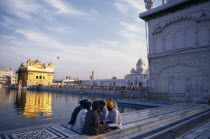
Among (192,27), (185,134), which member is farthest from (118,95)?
(185,134)

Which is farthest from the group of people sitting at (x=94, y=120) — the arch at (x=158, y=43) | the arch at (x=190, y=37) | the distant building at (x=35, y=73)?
the distant building at (x=35, y=73)

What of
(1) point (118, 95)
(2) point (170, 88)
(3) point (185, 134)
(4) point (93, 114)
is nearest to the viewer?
(4) point (93, 114)

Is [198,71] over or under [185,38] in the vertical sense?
under

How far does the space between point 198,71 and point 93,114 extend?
1398 cm

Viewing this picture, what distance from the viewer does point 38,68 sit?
60000mm

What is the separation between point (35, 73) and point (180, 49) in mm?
54269

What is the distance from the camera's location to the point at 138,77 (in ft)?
217

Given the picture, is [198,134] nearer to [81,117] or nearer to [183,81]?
[81,117]

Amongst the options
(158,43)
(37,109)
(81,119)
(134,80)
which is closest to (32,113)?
(37,109)

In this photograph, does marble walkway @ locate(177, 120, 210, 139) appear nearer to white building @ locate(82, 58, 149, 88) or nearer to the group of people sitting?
the group of people sitting

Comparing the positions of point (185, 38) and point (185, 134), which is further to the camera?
point (185, 38)

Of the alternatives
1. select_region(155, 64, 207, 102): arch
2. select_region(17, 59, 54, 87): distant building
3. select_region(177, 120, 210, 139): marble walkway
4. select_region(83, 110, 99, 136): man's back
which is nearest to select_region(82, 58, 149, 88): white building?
select_region(17, 59, 54, 87): distant building

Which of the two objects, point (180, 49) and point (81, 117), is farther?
point (180, 49)

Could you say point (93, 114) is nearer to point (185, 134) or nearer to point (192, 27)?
point (185, 134)
